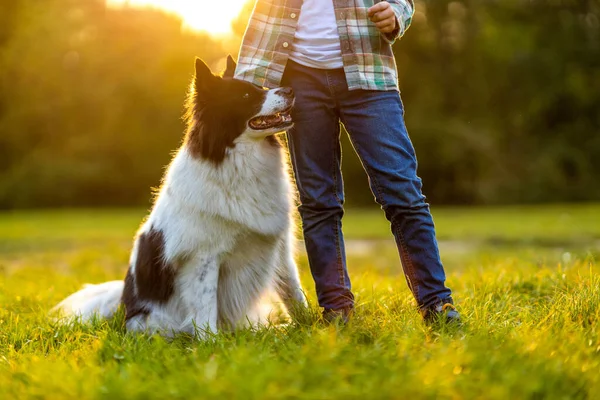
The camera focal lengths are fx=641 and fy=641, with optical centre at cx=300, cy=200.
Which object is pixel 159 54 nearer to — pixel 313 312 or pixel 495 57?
pixel 495 57

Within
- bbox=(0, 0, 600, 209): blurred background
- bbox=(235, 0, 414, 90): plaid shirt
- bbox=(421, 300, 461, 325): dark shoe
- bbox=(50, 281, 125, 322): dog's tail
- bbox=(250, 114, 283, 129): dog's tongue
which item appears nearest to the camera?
bbox=(421, 300, 461, 325): dark shoe

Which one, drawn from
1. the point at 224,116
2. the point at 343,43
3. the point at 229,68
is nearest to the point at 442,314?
the point at 343,43

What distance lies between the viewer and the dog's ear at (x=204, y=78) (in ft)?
11.6

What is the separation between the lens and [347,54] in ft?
10.7

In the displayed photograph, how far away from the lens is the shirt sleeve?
10.7 feet

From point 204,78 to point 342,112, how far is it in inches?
31.6

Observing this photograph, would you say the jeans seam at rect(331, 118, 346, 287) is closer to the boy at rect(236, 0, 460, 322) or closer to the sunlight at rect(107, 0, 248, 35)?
the boy at rect(236, 0, 460, 322)

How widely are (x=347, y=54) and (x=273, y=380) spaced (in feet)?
5.69

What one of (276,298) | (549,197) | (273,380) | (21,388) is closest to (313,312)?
(276,298)

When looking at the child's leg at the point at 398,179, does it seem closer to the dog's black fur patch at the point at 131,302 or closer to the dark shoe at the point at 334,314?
the dark shoe at the point at 334,314

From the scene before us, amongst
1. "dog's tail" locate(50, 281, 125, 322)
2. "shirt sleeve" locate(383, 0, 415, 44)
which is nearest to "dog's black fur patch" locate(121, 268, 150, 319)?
"dog's tail" locate(50, 281, 125, 322)

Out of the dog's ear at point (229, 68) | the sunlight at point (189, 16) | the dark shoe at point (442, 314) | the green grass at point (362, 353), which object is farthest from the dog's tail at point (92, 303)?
the sunlight at point (189, 16)

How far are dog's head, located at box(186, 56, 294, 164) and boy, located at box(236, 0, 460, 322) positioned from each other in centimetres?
10

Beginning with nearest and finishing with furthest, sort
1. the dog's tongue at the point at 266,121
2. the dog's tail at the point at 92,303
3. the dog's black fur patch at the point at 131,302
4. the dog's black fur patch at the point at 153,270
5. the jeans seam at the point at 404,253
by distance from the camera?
the jeans seam at the point at 404,253, the dog's tongue at the point at 266,121, the dog's black fur patch at the point at 153,270, the dog's black fur patch at the point at 131,302, the dog's tail at the point at 92,303
